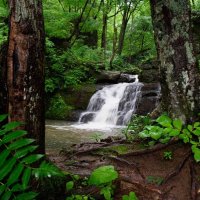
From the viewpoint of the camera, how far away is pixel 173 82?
15.9 ft

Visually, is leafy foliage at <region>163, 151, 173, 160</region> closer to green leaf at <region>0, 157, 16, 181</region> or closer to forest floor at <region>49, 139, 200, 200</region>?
forest floor at <region>49, 139, 200, 200</region>

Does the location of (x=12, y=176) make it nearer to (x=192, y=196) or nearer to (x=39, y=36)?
(x=39, y=36)

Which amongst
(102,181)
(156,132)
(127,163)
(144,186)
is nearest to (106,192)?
(102,181)

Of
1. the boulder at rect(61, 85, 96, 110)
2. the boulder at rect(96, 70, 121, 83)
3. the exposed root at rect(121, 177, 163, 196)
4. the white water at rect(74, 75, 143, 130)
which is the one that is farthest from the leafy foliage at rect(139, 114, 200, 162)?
the boulder at rect(96, 70, 121, 83)

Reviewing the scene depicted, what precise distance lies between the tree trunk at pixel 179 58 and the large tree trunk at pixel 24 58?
2200mm

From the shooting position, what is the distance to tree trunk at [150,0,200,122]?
187 inches

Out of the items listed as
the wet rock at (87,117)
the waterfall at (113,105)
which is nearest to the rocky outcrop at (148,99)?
the waterfall at (113,105)

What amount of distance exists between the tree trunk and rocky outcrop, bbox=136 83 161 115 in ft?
30.9

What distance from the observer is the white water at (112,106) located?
14.3 metres

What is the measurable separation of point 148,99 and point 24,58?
11806 mm

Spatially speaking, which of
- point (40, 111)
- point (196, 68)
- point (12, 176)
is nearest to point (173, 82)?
point (196, 68)

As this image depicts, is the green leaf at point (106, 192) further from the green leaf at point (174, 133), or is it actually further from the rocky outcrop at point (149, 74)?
the rocky outcrop at point (149, 74)

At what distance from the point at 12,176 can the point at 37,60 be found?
6.89ft

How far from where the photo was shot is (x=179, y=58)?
188 inches
